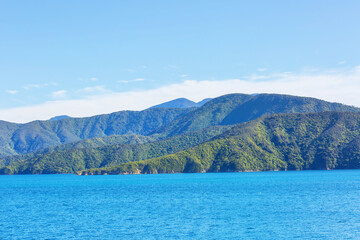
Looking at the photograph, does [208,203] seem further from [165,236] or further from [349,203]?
[165,236]

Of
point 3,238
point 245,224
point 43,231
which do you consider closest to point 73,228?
point 43,231

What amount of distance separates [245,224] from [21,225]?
1714 inches

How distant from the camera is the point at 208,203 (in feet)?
373

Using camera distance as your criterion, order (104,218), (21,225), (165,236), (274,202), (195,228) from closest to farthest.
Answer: (165,236), (195,228), (21,225), (104,218), (274,202)

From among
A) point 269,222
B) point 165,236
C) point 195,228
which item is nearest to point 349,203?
point 269,222

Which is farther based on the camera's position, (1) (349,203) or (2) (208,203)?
(2) (208,203)

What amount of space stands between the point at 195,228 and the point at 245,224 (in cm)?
973

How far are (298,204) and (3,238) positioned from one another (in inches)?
2629

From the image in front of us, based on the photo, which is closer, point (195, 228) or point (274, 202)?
point (195, 228)

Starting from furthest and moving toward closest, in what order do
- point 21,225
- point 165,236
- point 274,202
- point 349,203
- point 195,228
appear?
point 274,202 → point 349,203 → point 21,225 → point 195,228 → point 165,236

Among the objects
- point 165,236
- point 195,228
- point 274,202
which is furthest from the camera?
point 274,202

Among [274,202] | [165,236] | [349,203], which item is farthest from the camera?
[274,202]

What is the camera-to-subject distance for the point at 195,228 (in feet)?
249

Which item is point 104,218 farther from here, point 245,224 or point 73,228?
point 245,224
